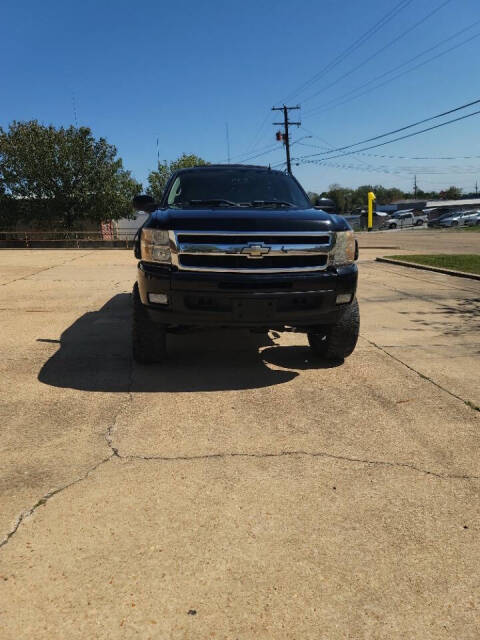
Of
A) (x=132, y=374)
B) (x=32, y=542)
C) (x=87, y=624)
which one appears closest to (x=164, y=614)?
(x=87, y=624)

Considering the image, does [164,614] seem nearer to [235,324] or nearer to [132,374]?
[235,324]

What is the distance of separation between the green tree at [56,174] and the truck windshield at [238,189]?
31.7 metres

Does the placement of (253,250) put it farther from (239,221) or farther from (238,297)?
(238,297)

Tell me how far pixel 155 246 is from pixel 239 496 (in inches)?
87.6

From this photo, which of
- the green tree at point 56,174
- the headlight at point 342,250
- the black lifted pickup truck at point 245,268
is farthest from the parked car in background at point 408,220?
the black lifted pickup truck at point 245,268

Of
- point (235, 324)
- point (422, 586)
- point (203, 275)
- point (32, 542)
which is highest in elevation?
point (203, 275)

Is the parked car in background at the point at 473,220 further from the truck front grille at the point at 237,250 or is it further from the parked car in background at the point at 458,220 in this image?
the truck front grille at the point at 237,250

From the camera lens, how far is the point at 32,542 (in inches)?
84.4

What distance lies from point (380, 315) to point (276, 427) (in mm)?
4389

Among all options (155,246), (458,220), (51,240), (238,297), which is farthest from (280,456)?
(458,220)

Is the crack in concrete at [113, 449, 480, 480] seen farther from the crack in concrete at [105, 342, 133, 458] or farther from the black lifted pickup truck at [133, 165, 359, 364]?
the black lifted pickup truck at [133, 165, 359, 364]

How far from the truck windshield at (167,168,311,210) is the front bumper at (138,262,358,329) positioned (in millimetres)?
1178

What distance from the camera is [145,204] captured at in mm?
5176

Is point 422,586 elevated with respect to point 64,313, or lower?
lower
